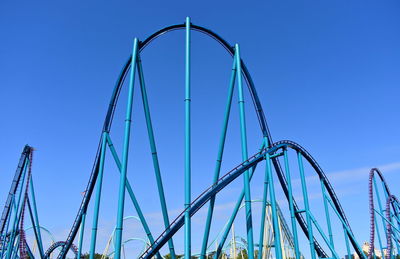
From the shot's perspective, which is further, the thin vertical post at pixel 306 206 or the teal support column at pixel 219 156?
the thin vertical post at pixel 306 206

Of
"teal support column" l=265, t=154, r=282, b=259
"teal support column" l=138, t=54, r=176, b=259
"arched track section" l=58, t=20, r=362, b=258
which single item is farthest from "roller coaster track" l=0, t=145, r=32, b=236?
"teal support column" l=265, t=154, r=282, b=259

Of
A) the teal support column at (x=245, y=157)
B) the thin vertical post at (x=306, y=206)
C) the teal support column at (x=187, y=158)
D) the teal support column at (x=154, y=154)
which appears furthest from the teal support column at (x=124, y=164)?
the thin vertical post at (x=306, y=206)

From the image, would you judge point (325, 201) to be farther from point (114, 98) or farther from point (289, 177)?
point (114, 98)

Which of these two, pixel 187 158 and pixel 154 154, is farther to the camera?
pixel 154 154

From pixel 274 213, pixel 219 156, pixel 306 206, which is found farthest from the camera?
pixel 306 206

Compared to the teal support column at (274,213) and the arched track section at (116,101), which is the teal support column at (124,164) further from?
the teal support column at (274,213)

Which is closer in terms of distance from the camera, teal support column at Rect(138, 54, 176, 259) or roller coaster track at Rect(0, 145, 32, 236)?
teal support column at Rect(138, 54, 176, 259)

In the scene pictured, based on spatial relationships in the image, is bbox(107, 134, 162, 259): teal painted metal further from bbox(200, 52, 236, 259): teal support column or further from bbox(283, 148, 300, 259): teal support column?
bbox(283, 148, 300, 259): teal support column

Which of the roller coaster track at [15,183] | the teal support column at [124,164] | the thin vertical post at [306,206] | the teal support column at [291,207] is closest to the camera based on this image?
the teal support column at [124,164]

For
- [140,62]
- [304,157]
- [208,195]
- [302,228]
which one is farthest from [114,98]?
[302,228]

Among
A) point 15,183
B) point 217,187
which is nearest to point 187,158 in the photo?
point 217,187

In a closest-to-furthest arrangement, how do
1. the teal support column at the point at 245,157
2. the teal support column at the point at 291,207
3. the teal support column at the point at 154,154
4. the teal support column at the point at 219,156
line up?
the teal support column at the point at 245,157
the teal support column at the point at 219,156
the teal support column at the point at 154,154
the teal support column at the point at 291,207

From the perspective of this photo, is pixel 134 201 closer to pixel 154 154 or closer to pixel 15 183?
pixel 154 154

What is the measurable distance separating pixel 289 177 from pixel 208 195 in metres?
3.01
